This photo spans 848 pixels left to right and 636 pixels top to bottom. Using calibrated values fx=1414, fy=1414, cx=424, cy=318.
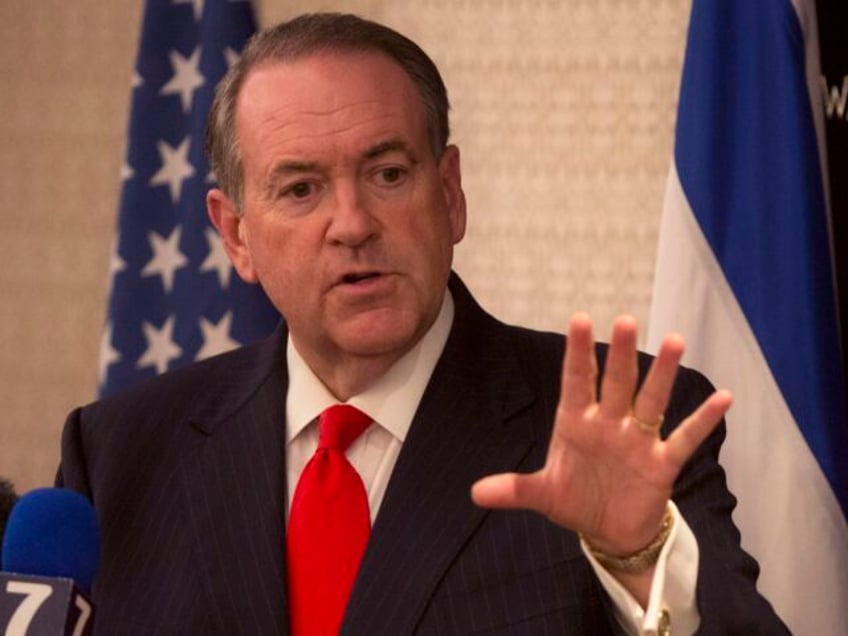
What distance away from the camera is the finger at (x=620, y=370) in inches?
61.9

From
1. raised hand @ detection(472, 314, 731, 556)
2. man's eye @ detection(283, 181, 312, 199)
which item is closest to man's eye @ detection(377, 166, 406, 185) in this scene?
man's eye @ detection(283, 181, 312, 199)

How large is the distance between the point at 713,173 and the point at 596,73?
718 mm

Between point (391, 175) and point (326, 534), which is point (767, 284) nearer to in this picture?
point (391, 175)

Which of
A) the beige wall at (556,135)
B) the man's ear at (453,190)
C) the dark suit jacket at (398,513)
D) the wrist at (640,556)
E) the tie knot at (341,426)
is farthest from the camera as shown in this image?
the beige wall at (556,135)

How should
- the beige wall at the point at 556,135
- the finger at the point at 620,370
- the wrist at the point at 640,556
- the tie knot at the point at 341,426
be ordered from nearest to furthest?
1. the finger at the point at 620,370
2. the wrist at the point at 640,556
3. the tie knot at the point at 341,426
4. the beige wall at the point at 556,135

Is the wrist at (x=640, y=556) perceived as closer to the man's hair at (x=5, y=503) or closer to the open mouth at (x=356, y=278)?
the open mouth at (x=356, y=278)

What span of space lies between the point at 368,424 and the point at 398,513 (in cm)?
21

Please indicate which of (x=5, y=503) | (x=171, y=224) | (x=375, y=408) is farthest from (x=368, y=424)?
(x=171, y=224)

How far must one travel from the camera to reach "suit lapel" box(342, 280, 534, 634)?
6.58 ft

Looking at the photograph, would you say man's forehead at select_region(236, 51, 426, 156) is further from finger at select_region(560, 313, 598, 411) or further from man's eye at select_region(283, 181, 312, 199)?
finger at select_region(560, 313, 598, 411)

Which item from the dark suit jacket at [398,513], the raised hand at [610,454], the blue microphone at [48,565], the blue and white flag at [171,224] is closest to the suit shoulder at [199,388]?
the dark suit jacket at [398,513]

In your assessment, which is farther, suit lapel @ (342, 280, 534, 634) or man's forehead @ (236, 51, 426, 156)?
man's forehead @ (236, 51, 426, 156)

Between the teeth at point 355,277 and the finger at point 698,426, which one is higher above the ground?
the teeth at point 355,277

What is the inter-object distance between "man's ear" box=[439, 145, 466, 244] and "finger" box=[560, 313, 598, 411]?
2.71ft
